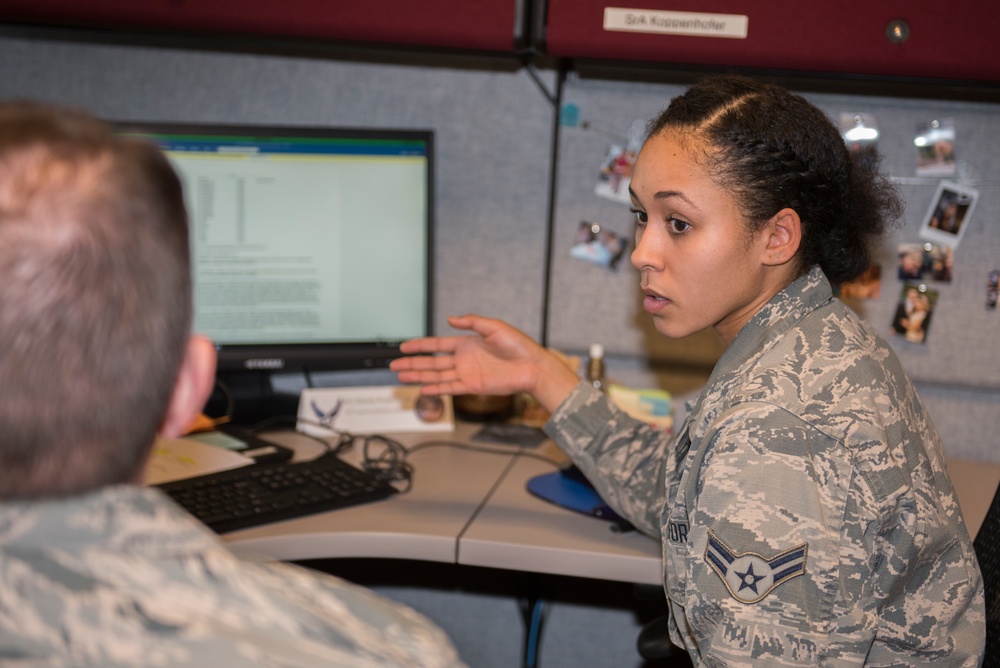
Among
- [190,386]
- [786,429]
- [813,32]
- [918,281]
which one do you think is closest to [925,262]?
[918,281]

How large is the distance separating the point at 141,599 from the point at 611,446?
0.84m

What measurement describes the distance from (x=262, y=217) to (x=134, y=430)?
104cm

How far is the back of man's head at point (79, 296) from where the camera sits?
18.1 inches

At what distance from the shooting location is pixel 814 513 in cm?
84

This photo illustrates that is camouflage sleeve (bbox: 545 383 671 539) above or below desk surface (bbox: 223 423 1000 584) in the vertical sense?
above

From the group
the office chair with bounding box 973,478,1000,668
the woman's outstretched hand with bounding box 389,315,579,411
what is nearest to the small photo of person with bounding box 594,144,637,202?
the woman's outstretched hand with bounding box 389,315,579,411

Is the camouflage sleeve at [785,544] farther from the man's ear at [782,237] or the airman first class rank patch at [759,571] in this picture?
the man's ear at [782,237]

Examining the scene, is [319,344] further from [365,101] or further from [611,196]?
[611,196]

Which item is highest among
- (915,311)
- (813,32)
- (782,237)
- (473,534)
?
(813,32)

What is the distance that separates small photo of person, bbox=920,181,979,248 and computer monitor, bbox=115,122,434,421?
2.45 feet

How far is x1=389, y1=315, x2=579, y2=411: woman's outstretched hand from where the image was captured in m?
1.30

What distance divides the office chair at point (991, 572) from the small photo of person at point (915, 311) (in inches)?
22.4

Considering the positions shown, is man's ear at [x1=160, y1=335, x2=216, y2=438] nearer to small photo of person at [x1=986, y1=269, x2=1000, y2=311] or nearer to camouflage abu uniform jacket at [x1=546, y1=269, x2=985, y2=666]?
camouflage abu uniform jacket at [x1=546, y1=269, x2=985, y2=666]

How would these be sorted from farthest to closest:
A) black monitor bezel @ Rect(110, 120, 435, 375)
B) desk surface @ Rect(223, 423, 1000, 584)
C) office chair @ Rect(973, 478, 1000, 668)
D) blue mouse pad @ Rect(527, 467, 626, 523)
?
black monitor bezel @ Rect(110, 120, 435, 375) < blue mouse pad @ Rect(527, 467, 626, 523) < desk surface @ Rect(223, 423, 1000, 584) < office chair @ Rect(973, 478, 1000, 668)
